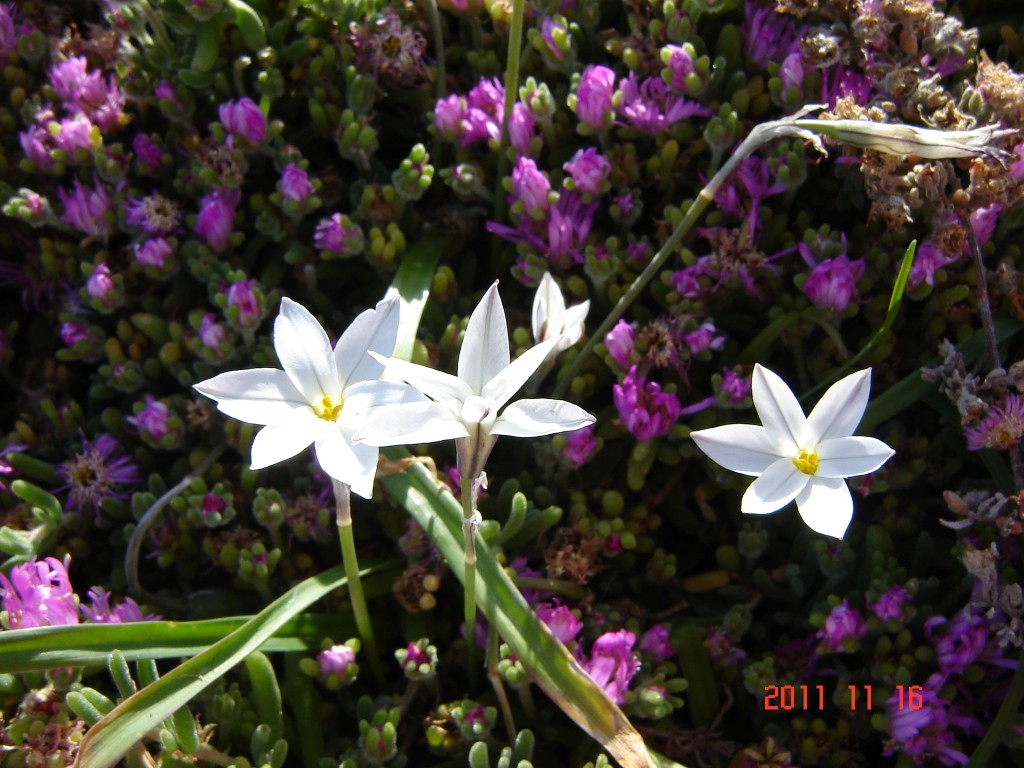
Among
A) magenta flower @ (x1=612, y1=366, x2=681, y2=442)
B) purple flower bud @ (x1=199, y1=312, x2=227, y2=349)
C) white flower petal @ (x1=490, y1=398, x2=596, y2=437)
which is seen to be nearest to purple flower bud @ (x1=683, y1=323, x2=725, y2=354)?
magenta flower @ (x1=612, y1=366, x2=681, y2=442)

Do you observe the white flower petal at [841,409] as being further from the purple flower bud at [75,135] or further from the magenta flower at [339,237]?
the purple flower bud at [75,135]

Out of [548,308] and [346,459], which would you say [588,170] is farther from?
[346,459]

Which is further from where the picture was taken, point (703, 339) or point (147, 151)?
point (147, 151)

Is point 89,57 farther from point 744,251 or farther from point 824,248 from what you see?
point 824,248

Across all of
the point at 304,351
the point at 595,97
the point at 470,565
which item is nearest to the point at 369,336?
the point at 304,351

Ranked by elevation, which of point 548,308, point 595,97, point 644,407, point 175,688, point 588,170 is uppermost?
point 595,97

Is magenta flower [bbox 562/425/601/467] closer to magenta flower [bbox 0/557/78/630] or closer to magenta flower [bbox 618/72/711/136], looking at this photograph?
magenta flower [bbox 618/72/711/136]

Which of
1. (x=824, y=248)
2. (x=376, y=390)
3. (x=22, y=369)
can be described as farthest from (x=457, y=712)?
(x=22, y=369)
